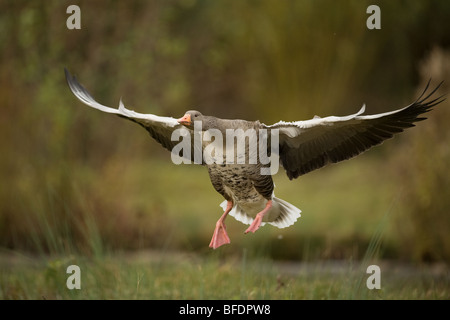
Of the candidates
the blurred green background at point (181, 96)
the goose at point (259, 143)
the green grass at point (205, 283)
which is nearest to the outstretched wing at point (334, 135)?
the goose at point (259, 143)

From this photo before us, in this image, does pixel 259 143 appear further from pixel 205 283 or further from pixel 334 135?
pixel 205 283

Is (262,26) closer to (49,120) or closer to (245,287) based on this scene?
(49,120)

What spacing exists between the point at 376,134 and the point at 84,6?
6.04m

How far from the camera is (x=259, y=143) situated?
13.6ft

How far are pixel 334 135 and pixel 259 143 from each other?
2.11 ft

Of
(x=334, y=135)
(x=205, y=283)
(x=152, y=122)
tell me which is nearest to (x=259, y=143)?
(x=334, y=135)

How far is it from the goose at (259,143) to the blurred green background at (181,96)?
75 centimetres

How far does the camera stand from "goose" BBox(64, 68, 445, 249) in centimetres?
394

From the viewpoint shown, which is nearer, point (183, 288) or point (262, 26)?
point (183, 288)

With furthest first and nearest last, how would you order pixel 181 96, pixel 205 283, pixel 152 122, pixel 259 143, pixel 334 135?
pixel 181 96 < pixel 205 283 < pixel 334 135 < pixel 152 122 < pixel 259 143

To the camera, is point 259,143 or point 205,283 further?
point 205,283

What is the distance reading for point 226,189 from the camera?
4.27 meters
